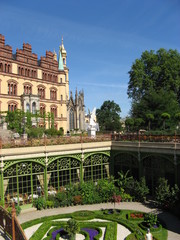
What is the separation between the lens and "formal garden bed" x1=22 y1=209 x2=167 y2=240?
493 inches

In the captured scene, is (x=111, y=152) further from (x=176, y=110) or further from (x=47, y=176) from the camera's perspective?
(x=176, y=110)

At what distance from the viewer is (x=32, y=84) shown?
45.3 meters

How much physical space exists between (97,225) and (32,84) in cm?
3544

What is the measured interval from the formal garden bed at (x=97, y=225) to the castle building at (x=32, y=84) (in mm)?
28206

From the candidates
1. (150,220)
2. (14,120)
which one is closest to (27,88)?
(14,120)

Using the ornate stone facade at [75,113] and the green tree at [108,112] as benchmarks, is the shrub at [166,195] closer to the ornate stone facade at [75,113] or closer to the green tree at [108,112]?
the ornate stone facade at [75,113]

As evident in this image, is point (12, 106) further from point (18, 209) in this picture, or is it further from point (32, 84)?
point (18, 209)

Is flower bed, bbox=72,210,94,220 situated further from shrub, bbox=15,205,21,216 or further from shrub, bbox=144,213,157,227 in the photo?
shrub, bbox=15,205,21,216

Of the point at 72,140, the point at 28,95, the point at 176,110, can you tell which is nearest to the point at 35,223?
the point at 72,140

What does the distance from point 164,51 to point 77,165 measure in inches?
1217

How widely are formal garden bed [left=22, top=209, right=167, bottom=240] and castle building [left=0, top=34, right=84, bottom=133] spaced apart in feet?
92.5

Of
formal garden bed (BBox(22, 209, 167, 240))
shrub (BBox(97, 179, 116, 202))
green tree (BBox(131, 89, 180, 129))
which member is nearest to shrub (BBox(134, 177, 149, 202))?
shrub (BBox(97, 179, 116, 202))

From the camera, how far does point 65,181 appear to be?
65.3 ft

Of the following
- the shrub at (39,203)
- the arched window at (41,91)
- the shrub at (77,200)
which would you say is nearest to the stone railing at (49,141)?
the shrub at (39,203)
